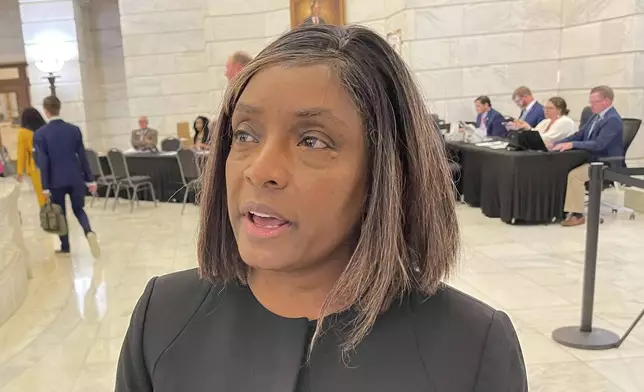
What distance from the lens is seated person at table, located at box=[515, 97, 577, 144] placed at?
306 inches

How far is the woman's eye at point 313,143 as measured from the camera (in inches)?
33.9

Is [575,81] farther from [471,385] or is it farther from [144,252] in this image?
[471,385]

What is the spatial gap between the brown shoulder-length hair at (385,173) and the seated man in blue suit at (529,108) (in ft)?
29.5

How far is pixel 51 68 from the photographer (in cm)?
1339

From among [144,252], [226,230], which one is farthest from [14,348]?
[226,230]

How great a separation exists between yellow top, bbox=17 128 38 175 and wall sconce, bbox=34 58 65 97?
20.5 ft

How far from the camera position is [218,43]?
1297cm

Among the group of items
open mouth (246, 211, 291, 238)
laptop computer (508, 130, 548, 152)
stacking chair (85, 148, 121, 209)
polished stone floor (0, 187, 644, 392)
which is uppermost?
open mouth (246, 211, 291, 238)

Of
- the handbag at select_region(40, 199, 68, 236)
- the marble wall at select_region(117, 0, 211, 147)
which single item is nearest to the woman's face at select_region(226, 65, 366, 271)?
the handbag at select_region(40, 199, 68, 236)

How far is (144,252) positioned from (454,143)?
4640mm

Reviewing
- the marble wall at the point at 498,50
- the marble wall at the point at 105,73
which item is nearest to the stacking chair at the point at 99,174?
the marble wall at the point at 105,73

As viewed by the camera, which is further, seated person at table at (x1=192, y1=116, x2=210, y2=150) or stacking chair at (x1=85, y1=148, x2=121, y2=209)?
stacking chair at (x1=85, y1=148, x2=121, y2=209)

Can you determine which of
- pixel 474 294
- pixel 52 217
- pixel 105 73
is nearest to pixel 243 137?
pixel 474 294

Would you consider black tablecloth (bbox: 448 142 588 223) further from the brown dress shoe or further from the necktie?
the necktie
